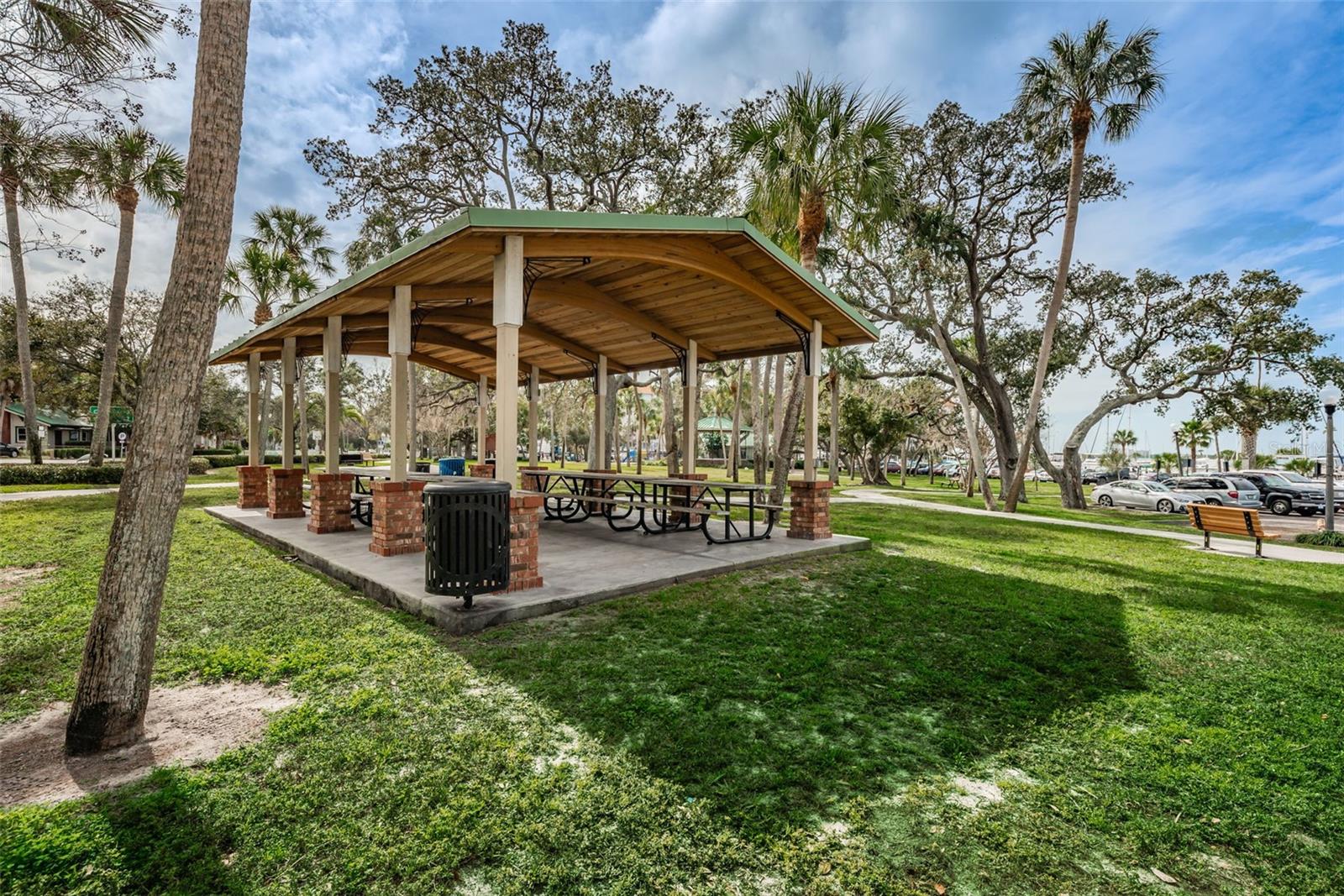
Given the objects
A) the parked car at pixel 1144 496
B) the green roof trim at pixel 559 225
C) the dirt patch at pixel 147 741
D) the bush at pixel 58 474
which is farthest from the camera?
the parked car at pixel 1144 496

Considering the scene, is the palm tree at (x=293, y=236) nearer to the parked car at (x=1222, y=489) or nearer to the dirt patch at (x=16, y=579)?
the dirt patch at (x=16, y=579)

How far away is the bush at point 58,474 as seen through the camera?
53.6ft

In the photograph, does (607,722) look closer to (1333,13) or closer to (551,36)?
(1333,13)

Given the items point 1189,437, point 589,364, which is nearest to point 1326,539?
point 589,364

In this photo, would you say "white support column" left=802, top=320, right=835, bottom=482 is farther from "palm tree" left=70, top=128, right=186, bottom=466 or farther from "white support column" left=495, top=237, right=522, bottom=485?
"palm tree" left=70, top=128, right=186, bottom=466

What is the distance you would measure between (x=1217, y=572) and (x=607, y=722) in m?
9.24

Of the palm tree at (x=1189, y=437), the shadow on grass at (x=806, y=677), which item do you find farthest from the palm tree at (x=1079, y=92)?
the palm tree at (x=1189, y=437)

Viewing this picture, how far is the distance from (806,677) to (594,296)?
19.9 ft

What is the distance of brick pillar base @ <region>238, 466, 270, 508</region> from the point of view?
11.2 meters

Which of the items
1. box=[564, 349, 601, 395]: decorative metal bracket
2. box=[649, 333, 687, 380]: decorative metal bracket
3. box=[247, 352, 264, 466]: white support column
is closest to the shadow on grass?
box=[649, 333, 687, 380]: decorative metal bracket

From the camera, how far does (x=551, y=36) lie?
1495cm

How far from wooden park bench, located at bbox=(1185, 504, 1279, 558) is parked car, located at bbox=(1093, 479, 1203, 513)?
10867 millimetres

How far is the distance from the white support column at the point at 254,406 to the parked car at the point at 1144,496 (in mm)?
26026

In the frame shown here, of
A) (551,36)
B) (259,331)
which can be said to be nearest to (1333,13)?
(551,36)
